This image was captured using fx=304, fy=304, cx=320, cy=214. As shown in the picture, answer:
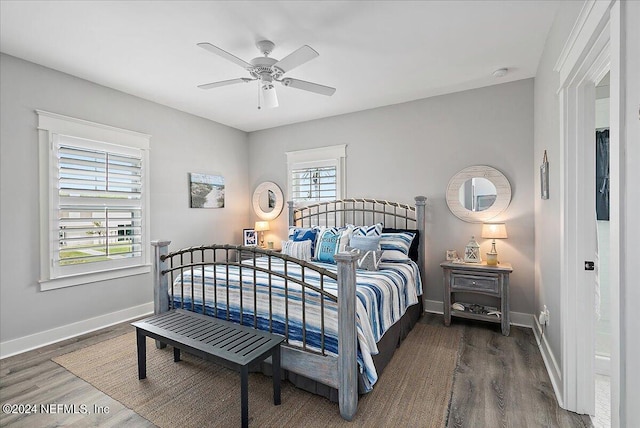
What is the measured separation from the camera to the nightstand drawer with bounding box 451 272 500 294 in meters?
3.23

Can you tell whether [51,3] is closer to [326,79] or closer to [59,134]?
[59,134]

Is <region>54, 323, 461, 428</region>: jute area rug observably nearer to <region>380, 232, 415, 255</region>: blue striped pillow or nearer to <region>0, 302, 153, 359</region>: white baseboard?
<region>0, 302, 153, 359</region>: white baseboard

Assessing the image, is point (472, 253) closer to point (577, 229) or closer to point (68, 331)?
point (577, 229)

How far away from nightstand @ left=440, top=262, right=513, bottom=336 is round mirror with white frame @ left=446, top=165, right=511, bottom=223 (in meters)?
0.61

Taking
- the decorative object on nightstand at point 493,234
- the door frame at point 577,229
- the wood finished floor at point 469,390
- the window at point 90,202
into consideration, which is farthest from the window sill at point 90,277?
the door frame at point 577,229

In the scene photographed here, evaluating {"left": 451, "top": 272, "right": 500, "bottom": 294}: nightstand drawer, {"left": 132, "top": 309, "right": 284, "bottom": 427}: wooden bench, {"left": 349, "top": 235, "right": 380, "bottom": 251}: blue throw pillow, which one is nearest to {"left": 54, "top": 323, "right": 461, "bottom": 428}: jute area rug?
{"left": 132, "top": 309, "right": 284, "bottom": 427}: wooden bench

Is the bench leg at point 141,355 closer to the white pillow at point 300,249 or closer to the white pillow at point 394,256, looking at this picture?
the white pillow at point 300,249

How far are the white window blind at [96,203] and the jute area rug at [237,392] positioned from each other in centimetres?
108

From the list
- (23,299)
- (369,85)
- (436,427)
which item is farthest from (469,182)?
(23,299)

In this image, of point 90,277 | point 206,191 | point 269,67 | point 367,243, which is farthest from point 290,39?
point 90,277

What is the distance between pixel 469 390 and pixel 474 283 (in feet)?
4.46

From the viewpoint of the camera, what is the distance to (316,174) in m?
4.84

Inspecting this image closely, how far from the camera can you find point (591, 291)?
6.21 ft

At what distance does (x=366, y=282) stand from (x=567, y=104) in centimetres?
187
